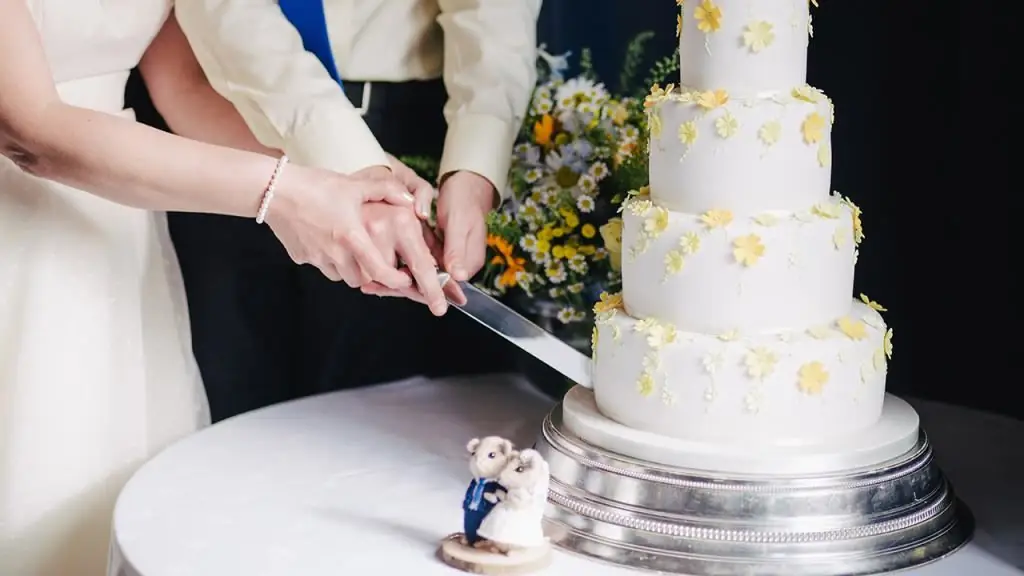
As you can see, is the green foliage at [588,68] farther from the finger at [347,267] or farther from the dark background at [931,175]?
the finger at [347,267]

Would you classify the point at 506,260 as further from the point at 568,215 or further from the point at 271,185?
the point at 271,185

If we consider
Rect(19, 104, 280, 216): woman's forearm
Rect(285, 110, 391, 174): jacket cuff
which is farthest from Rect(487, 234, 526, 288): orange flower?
Rect(19, 104, 280, 216): woman's forearm

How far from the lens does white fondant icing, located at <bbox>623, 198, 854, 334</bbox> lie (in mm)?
1189

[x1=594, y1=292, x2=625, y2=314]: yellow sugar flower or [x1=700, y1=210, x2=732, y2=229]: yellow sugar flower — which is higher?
[x1=700, y1=210, x2=732, y2=229]: yellow sugar flower

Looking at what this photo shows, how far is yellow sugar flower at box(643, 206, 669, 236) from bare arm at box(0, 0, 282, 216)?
400 millimetres

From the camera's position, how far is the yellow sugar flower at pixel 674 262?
1.21 m

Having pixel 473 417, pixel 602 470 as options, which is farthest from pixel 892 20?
pixel 602 470

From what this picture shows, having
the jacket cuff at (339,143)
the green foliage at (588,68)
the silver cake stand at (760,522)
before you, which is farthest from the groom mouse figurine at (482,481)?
the green foliage at (588,68)

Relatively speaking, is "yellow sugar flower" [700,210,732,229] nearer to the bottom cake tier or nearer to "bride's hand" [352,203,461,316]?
the bottom cake tier

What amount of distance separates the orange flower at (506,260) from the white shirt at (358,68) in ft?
0.28

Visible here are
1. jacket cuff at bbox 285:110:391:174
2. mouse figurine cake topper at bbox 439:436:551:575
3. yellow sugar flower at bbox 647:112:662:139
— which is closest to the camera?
mouse figurine cake topper at bbox 439:436:551:575

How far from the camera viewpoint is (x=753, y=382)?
3.88 feet

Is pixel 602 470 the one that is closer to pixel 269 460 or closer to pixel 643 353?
pixel 643 353

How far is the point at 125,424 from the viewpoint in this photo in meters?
1.56
